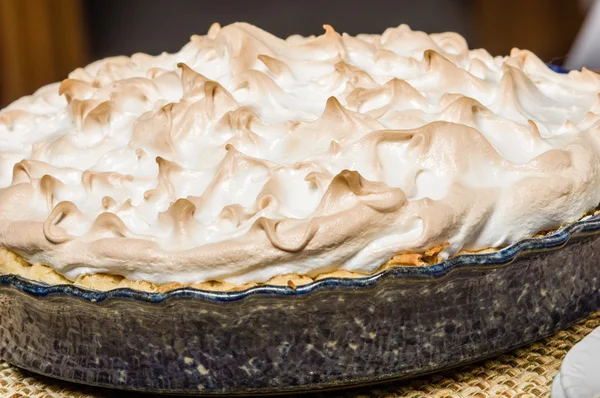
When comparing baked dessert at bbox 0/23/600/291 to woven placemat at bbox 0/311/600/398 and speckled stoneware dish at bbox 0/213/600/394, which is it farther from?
woven placemat at bbox 0/311/600/398

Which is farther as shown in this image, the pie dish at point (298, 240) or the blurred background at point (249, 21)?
the blurred background at point (249, 21)

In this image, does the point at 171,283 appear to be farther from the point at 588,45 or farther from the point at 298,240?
the point at 588,45

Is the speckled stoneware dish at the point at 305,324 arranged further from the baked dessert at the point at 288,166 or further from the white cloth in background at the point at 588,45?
the white cloth in background at the point at 588,45

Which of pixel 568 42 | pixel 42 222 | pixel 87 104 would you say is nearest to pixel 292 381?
pixel 42 222

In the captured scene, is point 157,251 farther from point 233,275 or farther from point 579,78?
point 579,78

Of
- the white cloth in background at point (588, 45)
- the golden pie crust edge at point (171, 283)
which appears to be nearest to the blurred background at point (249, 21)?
the white cloth in background at point (588, 45)
